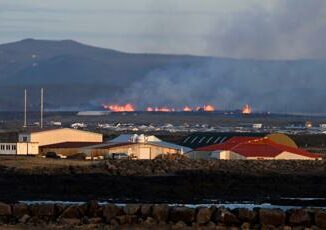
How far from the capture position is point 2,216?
15703mm

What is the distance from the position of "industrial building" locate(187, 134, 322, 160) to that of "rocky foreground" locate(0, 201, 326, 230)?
33480 mm

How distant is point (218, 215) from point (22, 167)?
81.5 ft

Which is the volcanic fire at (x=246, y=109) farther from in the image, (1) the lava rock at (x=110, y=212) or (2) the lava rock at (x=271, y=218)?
(2) the lava rock at (x=271, y=218)

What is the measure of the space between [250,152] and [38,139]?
11.6 meters

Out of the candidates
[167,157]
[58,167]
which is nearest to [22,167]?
[58,167]

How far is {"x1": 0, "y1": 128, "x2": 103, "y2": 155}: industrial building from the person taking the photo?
2105 inches

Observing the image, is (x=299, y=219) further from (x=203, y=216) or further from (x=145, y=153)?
(x=145, y=153)

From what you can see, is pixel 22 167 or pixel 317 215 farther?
pixel 22 167

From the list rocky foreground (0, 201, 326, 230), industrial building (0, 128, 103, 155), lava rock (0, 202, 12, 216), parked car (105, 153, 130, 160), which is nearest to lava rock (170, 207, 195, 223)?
rocky foreground (0, 201, 326, 230)

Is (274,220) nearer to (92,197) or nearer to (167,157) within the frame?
(92,197)

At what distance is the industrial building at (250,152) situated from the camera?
49.3 m

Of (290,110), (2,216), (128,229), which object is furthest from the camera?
(290,110)

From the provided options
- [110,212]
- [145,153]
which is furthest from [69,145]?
[110,212]

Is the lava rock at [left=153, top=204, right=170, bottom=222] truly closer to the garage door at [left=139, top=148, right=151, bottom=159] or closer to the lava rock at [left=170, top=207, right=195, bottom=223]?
the lava rock at [left=170, top=207, right=195, bottom=223]
